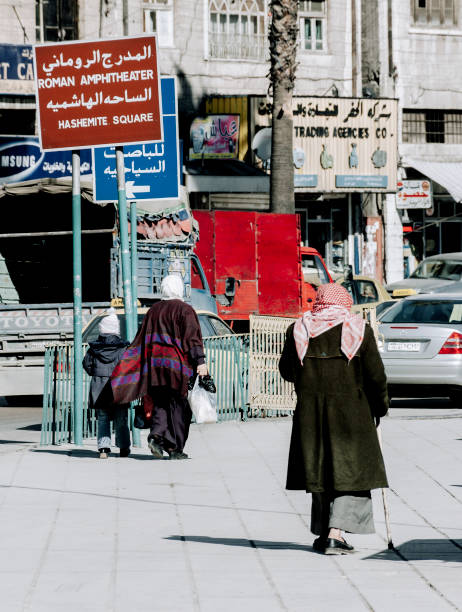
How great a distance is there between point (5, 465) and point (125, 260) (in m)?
2.55

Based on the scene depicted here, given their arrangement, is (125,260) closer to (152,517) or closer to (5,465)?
(5,465)

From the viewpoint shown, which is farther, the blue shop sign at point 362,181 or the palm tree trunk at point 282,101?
the blue shop sign at point 362,181

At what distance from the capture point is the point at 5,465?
11.2m

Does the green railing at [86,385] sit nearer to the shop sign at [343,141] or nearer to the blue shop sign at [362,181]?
the shop sign at [343,141]

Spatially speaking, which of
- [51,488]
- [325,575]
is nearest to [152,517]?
[51,488]

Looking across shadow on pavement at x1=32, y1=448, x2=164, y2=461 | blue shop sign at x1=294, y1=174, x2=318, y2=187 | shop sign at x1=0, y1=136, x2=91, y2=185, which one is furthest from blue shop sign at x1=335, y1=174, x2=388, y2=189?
shadow on pavement at x1=32, y1=448, x2=164, y2=461

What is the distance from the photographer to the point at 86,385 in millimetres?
13398

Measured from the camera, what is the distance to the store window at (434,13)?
34.8 meters

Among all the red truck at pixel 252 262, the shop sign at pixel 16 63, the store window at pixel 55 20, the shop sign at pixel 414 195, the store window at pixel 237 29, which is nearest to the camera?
the red truck at pixel 252 262

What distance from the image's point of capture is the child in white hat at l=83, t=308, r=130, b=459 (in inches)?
458

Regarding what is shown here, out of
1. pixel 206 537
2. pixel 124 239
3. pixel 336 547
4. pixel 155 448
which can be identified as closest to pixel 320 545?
pixel 336 547

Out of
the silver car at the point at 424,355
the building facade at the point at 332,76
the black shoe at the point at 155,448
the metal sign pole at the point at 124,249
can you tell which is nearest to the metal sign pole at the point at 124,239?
the metal sign pole at the point at 124,249

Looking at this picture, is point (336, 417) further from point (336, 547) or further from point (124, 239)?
point (124, 239)

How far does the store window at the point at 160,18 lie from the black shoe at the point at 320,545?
25.8 metres
